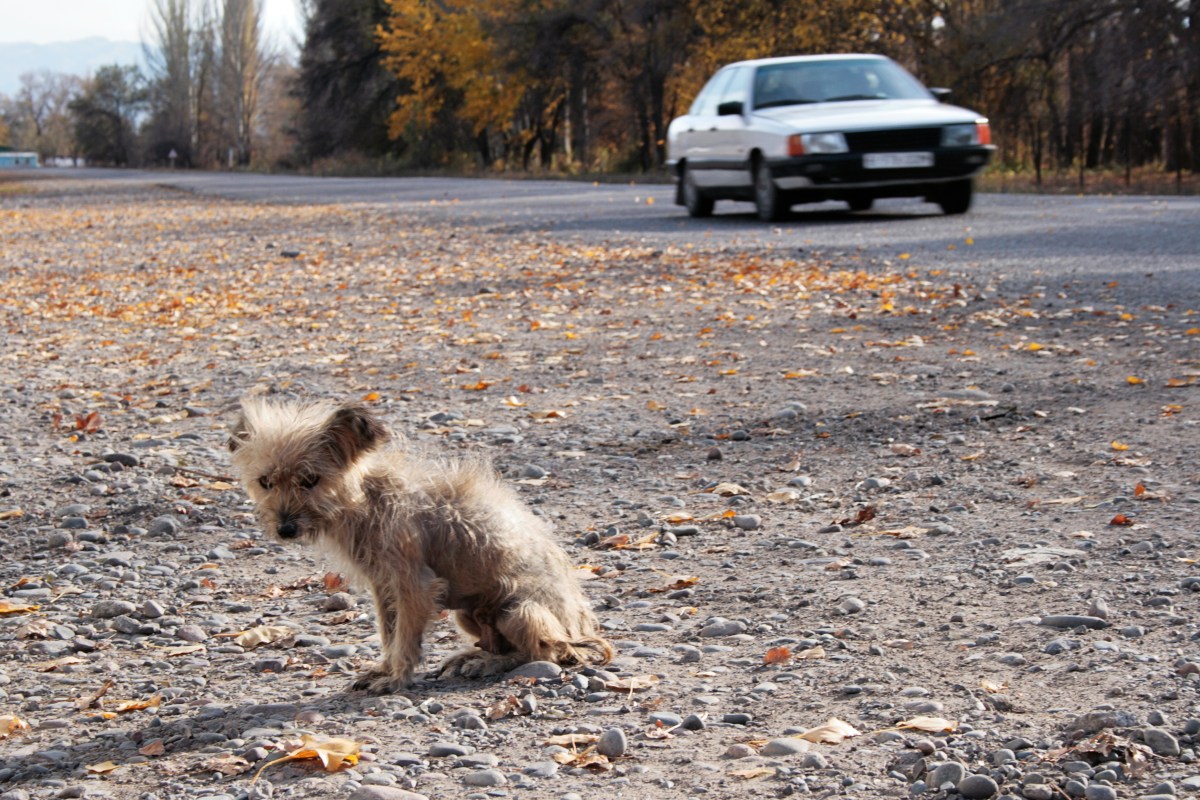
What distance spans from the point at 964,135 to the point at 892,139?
964 millimetres

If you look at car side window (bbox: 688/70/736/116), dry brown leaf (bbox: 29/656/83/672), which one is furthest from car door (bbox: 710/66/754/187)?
dry brown leaf (bbox: 29/656/83/672)

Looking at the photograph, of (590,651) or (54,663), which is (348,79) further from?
(590,651)

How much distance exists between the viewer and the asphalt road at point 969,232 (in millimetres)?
11703

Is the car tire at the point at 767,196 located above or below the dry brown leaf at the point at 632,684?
above

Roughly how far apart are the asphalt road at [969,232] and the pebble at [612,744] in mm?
7731

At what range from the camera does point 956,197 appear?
1841 centimetres

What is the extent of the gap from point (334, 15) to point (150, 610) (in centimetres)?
6741

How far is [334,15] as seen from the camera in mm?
68312

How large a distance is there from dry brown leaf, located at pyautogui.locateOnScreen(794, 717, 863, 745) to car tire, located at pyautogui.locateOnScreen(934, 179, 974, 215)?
1564cm

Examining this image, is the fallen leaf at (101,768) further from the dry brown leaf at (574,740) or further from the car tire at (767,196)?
the car tire at (767,196)

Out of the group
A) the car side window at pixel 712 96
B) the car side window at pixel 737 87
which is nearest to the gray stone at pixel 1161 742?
the car side window at pixel 737 87

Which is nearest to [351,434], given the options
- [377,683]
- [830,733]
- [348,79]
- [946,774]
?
[377,683]

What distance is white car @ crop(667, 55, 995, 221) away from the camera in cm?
1702

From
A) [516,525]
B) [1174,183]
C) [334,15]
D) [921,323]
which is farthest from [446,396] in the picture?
[334,15]
